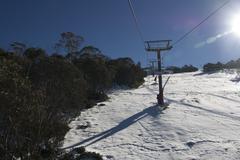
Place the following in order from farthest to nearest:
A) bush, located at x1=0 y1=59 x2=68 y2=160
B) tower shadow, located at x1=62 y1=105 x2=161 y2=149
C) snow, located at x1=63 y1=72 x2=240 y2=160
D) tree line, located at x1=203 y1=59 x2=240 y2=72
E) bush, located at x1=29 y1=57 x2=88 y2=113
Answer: tree line, located at x1=203 y1=59 x2=240 y2=72 → bush, located at x1=29 y1=57 x2=88 y2=113 → tower shadow, located at x1=62 y1=105 x2=161 y2=149 → snow, located at x1=63 y1=72 x2=240 y2=160 → bush, located at x1=0 y1=59 x2=68 y2=160

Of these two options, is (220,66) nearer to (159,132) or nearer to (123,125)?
(123,125)

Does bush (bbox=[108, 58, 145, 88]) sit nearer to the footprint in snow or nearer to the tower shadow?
the tower shadow

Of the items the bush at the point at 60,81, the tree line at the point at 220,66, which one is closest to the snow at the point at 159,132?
the bush at the point at 60,81

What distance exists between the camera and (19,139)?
1027 centimetres

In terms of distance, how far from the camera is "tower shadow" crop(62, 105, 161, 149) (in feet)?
53.1

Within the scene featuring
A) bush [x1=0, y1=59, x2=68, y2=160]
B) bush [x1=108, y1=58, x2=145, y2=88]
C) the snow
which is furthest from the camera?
bush [x1=108, y1=58, x2=145, y2=88]

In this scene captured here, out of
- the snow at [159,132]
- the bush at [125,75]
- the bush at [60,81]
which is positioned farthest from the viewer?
the bush at [125,75]

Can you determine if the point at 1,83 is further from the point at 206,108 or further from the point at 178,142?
the point at 206,108

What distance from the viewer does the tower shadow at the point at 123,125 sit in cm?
1619

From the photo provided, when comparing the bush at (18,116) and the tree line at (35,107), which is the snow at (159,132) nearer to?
the tree line at (35,107)

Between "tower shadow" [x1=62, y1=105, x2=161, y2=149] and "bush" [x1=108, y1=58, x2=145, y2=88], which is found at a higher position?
"bush" [x1=108, y1=58, x2=145, y2=88]

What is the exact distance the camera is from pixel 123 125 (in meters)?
19.6

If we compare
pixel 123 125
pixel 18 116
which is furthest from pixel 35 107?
pixel 123 125

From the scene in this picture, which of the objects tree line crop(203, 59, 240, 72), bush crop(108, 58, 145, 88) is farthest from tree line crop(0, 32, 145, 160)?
tree line crop(203, 59, 240, 72)
